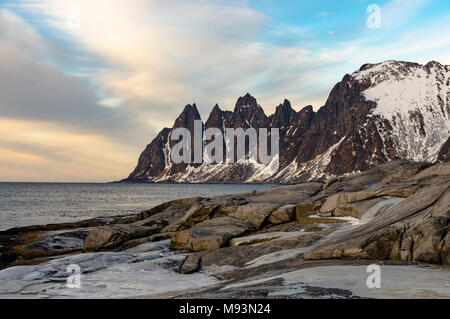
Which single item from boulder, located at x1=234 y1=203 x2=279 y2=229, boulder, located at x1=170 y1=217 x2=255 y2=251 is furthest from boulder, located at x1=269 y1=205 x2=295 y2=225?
boulder, located at x1=170 y1=217 x2=255 y2=251

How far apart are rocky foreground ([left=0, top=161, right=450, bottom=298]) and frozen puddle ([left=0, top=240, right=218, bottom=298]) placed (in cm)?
6

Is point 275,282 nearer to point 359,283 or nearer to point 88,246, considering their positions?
point 359,283

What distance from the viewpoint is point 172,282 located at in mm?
18750

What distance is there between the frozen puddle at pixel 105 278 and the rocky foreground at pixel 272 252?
0.06 m

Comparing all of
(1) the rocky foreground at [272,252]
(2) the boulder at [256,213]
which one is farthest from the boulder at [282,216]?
(2) the boulder at [256,213]

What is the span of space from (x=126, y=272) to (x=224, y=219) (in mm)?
12681

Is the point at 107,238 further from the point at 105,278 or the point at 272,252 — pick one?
the point at 272,252

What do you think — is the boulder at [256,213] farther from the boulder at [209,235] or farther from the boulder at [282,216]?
the boulder at [209,235]

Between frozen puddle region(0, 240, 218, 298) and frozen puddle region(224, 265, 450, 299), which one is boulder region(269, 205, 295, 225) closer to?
frozen puddle region(0, 240, 218, 298)

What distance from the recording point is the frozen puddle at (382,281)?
1041 centimetres

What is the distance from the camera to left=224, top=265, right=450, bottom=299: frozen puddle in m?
10.4

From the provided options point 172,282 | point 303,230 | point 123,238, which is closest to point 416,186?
point 303,230

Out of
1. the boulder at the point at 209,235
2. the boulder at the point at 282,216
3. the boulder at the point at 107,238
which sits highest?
the boulder at the point at 282,216
